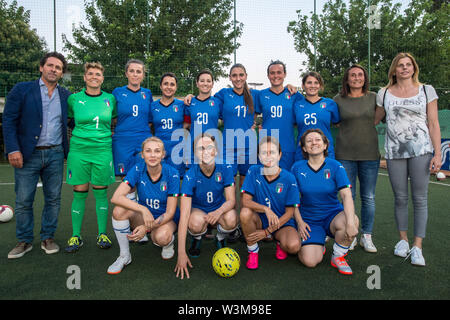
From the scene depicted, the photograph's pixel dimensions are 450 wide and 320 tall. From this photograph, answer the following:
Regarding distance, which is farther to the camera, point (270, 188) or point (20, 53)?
point (20, 53)

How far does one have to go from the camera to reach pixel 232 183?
301 centimetres

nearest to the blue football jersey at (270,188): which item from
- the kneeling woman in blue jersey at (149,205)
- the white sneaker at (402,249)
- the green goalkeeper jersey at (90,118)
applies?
the kneeling woman in blue jersey at (149,205)

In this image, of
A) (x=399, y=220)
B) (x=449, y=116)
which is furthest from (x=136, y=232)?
(x=449, y=116)

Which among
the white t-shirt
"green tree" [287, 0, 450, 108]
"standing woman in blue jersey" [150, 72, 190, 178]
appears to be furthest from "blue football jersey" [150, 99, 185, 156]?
"green tree" [287, 0, 450, 108]

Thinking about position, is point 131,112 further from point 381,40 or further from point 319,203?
point 381,40

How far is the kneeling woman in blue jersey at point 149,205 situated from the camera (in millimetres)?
2713

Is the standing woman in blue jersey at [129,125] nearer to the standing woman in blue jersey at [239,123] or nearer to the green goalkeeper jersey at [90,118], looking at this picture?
the green goalkeeper jersey at [90,118]

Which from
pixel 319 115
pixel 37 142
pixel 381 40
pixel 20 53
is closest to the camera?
pixel 37 142

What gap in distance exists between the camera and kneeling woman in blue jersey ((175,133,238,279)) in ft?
9.56

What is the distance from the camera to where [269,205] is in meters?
2.96

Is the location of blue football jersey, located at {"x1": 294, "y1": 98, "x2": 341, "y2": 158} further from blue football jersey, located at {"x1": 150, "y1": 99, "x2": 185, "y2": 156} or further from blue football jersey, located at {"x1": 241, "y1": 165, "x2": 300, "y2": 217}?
blue football jersey, located at {"x1": 150, "y1": 99, "x2": 185, "y2": 156}

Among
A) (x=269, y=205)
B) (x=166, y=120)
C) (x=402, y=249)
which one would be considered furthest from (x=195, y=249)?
(x=402, y=249)

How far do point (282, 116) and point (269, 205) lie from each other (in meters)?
1.05

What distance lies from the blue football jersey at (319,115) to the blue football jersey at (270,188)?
68 cm
